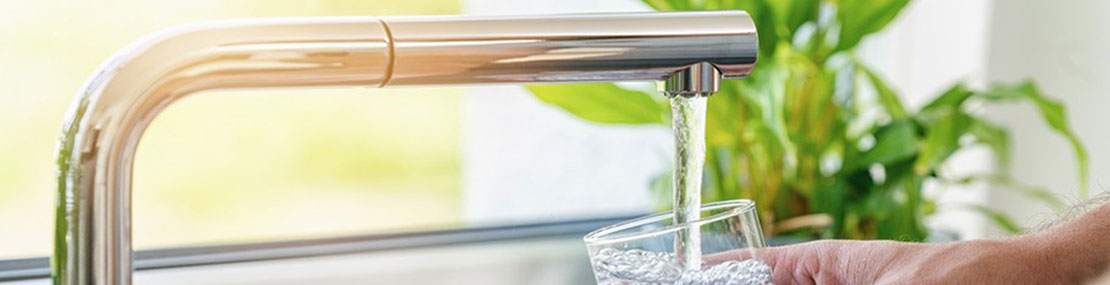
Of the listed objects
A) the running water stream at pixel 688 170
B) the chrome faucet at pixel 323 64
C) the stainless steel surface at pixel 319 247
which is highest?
the stainless steel surface at pixel 319 247

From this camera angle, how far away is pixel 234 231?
1.59 m

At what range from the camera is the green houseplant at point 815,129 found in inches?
57.7

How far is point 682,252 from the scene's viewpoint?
2.17ft

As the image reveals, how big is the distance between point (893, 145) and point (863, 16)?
14 cm

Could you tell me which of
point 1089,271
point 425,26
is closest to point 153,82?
point 425,26

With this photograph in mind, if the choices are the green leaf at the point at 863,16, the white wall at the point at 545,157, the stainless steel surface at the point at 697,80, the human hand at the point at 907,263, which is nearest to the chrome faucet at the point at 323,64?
the stainless steel surface at the point at 697,80

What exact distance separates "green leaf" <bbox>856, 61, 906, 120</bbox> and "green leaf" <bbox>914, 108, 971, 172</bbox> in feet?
0.21

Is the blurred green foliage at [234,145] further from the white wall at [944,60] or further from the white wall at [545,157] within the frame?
the white wall at [944,60]

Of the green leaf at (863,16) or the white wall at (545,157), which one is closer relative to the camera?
the green leaf at (863,16)

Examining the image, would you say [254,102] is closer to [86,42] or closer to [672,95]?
[86,42]

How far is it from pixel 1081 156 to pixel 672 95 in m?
0.91

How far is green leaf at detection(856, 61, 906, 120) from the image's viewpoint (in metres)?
1.52

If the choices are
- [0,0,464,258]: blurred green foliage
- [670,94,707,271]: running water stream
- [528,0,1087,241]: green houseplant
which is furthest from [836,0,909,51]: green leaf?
[670,94,707,271]: running water stream

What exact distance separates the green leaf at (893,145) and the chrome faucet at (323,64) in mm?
895
